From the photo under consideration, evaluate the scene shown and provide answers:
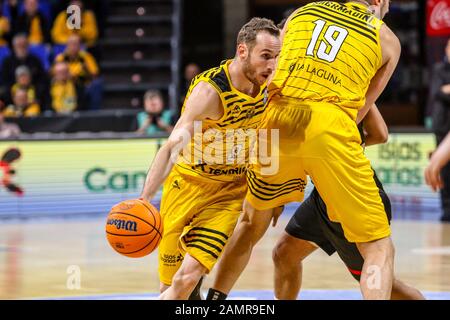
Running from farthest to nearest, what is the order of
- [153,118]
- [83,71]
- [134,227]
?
1. [83,71]
2. [153,118]
3. [134,227]

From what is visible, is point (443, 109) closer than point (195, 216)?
No

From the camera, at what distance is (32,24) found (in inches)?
641

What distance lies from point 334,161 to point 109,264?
4.60 m

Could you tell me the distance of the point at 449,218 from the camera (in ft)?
41.7

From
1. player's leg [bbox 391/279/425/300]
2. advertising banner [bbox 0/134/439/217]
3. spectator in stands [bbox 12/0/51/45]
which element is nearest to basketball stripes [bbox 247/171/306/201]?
player's leg [bbox 391/279/425/300]

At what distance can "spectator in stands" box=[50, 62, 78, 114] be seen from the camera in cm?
1494

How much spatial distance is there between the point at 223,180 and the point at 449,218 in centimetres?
698

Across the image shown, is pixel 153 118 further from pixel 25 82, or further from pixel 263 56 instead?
pixel 263 56

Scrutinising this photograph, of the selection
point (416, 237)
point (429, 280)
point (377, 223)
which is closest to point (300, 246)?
point (377, 223)

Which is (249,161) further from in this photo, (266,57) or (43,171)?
(43,171)

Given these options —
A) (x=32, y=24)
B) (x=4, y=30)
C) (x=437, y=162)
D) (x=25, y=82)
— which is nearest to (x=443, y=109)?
(x=25, y=82)

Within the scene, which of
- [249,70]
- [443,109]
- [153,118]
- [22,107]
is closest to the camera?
[249,70]

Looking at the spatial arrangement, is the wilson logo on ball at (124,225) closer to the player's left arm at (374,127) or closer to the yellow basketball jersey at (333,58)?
the yellow basketball jersey at (333,58)
